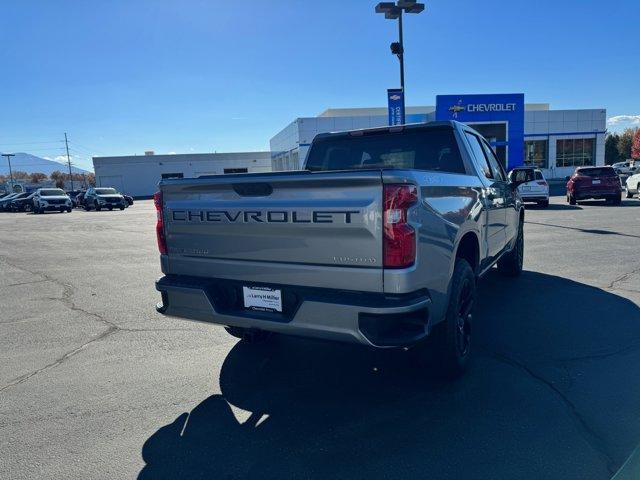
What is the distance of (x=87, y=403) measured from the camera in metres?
3.51

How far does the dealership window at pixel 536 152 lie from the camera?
1879 inches

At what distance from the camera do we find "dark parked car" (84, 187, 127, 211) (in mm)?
34750

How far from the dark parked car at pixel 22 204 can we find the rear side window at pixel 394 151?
41.7 m

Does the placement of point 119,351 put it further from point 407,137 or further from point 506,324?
point 506,324

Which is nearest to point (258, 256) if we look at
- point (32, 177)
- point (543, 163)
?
point (543, 163)

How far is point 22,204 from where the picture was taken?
39.3 metres

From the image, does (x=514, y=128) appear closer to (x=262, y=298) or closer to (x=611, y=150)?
(x=262, y=298)

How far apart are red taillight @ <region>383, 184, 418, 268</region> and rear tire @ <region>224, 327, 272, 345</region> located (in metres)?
2.16

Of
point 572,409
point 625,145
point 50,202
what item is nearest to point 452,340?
point 572,409

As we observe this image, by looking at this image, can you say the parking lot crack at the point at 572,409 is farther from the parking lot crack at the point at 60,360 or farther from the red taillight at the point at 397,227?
the parking lot crack at the point at 60,360

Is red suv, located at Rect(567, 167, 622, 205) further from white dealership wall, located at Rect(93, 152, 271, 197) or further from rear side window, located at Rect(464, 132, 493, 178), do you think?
white dealership wall, located at Rect(93, 152, 271, 197)

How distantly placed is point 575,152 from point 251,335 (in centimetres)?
5208

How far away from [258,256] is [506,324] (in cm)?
306

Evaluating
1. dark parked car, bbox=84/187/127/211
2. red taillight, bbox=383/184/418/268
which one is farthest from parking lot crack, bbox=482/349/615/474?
dark parked car, bbox=84/187/127/211
